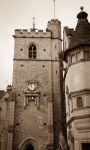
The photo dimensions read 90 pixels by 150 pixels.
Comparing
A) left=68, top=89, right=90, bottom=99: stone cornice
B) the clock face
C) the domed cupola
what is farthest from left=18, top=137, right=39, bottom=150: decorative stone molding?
the domed cupola

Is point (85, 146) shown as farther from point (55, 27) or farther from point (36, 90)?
point (55, 27)

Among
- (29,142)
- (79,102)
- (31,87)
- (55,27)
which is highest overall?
(55,27)

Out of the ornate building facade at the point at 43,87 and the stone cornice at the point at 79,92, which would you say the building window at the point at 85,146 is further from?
the stone cornice at the point at 79,92

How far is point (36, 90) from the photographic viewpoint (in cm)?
3008

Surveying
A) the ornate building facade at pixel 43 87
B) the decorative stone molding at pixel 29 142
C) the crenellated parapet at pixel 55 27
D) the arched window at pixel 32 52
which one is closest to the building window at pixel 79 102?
the ornate building facade at pixel 43 87

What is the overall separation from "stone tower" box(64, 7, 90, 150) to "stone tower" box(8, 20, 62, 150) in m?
8.52

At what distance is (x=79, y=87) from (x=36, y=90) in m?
11.9

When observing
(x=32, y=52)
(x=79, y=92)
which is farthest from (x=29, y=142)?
(x=32, y=52)

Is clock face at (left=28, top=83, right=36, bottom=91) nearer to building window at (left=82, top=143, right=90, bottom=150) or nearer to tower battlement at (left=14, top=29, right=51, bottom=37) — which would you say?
tower battlement at (left=14, top=29, right=51, bottom=37)

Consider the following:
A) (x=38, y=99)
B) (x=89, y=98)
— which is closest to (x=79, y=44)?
(x=89, y=98)

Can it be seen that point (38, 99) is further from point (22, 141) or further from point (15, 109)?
point (22, 141)

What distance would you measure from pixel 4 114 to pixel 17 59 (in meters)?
7.95

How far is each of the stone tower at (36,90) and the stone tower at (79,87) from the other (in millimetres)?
8521

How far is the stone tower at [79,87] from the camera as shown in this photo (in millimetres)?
17562
